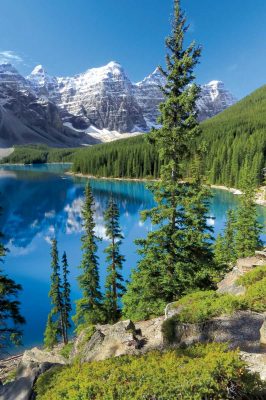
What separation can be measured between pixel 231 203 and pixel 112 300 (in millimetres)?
64927

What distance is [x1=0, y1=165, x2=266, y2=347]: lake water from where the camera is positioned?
120 feet

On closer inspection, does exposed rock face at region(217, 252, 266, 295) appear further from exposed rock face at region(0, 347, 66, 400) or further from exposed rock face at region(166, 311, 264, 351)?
exposed rock face at region(0, 347, 66, 400)

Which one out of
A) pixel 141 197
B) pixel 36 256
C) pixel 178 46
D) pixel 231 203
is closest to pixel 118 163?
pixel 141 197

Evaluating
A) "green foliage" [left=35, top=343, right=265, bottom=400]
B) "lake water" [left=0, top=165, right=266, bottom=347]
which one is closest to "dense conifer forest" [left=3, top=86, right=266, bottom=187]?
"lake water" [left=0, top=165, right=266, bottom=347]

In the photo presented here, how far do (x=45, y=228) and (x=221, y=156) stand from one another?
268 feet

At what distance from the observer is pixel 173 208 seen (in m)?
16.4

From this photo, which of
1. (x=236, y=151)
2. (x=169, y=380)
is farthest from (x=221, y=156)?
(x=169, y=380)

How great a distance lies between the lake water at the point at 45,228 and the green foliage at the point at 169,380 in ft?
55.7

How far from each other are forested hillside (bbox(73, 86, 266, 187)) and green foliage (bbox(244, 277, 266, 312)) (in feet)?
273

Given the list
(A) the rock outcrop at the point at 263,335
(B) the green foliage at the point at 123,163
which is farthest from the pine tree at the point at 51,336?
(B) the green foliage at the point at 123,163

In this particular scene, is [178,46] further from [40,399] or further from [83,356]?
[40,399]

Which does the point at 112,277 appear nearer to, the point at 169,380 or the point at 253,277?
the point at 253,277

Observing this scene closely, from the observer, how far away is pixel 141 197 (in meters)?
103

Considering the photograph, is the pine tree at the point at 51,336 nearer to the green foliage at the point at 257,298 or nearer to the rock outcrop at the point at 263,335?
the green foliage at the point at 257,298
